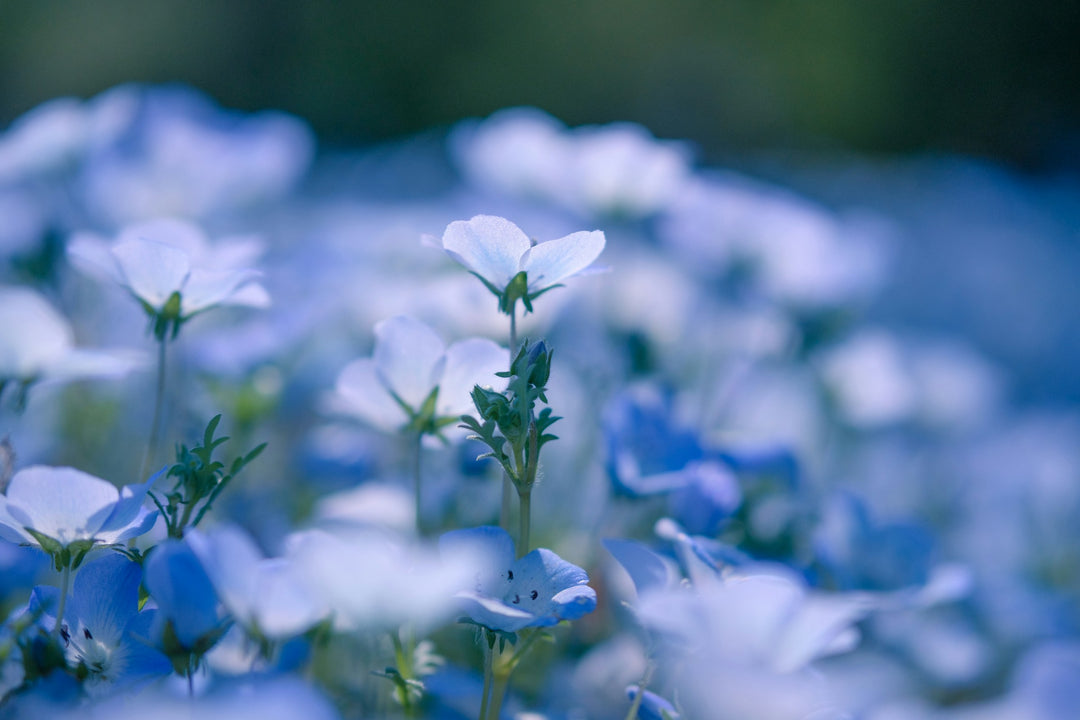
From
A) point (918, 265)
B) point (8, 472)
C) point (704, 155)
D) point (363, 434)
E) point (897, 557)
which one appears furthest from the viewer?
point (704, 155)

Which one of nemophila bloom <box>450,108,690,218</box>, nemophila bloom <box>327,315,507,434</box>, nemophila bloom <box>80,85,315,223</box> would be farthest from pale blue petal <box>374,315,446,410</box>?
nemophila bloom <box>80,85,315,223</box>

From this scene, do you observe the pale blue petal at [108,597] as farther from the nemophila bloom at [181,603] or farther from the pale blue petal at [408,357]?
the pale blue petal at [408,357]

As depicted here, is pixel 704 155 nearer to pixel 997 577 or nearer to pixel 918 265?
pixel 918 265

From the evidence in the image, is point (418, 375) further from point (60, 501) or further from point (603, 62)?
point (603, 62)

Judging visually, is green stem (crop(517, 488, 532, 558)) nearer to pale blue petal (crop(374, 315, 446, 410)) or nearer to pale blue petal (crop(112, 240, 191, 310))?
pale blue petal (crop(374, 315, 446, 410))

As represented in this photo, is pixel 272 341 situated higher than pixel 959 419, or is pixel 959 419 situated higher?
pixel 959 419

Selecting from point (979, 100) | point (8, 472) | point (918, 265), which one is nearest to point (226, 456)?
point (8, 472)

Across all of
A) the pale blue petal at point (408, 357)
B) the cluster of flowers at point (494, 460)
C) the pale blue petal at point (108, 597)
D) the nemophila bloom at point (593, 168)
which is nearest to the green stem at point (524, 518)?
the cluster of flowers at point (494, 460)
